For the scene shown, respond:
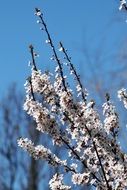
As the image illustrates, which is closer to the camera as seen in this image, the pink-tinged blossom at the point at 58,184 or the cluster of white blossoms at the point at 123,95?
the pink-tinged blossom at the point at 58,184

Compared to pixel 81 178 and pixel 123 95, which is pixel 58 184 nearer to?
pixel 81 178

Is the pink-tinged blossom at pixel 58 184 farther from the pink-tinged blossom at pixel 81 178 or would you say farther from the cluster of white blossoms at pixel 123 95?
the cluster of white blossoms at pixel 123 95

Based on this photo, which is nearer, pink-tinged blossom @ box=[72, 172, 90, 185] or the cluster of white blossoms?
pink-tinged blossom @ box=[72, 172, 90, 185]

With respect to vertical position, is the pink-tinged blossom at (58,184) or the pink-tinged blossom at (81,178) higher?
the pink-tinged blossom at (81,178)

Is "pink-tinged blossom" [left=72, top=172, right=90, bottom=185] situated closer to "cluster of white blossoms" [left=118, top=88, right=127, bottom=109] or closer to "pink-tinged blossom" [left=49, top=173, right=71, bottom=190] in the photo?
"pink-tinged blossom" [left=49, top=173, right=71, bottom=190]

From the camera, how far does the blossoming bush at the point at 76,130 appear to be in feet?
13.9

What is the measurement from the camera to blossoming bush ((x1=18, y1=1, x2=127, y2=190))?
4250mm

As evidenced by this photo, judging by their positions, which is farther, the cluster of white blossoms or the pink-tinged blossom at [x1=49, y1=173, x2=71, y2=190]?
the cluster of white blossoms

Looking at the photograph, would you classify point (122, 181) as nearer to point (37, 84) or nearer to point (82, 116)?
point (82, 116)

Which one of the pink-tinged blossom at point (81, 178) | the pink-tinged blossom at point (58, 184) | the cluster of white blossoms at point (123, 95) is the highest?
the cluster of white blossoms at point (123, 95)

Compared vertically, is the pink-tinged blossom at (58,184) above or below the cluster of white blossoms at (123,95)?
below

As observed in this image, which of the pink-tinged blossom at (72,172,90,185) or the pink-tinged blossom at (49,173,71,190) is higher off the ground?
the pink-tinged blossom at (72,172,90,185)

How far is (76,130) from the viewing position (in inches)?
172

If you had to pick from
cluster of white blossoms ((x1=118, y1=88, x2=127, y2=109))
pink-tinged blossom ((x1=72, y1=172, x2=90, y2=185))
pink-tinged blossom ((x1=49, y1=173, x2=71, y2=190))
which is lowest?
pink-tinged blossom ((x1=49, y1=173, x2=71, y2=190))
